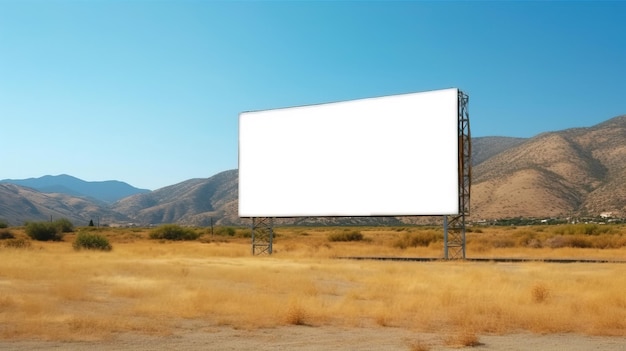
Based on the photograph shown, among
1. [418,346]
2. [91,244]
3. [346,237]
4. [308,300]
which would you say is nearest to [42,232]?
[91,244]

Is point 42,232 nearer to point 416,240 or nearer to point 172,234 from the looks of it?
point 172,234

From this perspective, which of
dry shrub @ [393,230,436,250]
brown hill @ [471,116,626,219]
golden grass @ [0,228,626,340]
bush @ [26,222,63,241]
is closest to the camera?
golden grass @ [0,228,626,340]

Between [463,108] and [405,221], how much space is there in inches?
3810

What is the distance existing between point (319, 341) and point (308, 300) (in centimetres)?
524

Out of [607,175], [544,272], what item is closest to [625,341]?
[544,272]

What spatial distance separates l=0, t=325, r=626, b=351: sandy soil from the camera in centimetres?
1154

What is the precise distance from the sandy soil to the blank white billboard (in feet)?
76.0

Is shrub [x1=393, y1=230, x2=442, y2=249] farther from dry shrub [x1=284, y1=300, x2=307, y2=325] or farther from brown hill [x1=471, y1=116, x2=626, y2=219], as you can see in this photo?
brown hill [x1=471, y1=116, x2=626, y2=219]

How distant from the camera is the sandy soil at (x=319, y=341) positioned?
11.5m

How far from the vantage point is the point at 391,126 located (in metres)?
37.7

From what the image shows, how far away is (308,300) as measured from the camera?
17422 mm

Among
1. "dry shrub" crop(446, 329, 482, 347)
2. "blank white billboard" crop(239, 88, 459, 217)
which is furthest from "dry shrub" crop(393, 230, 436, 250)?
"dry shrub" crop(446, 329, 482, 347)

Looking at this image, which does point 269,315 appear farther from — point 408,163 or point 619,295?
Result: point 408,163

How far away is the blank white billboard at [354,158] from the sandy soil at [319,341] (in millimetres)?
23175
